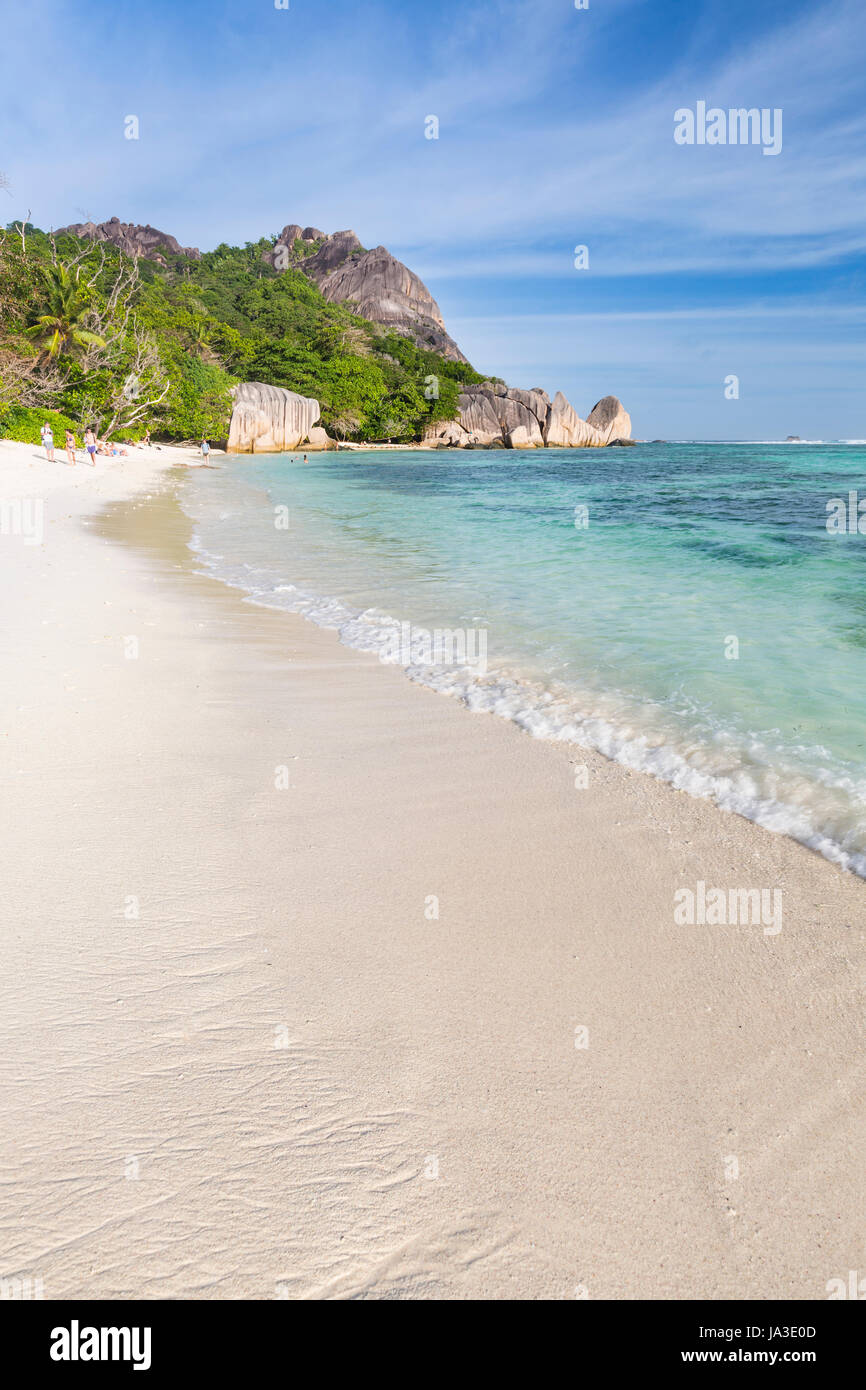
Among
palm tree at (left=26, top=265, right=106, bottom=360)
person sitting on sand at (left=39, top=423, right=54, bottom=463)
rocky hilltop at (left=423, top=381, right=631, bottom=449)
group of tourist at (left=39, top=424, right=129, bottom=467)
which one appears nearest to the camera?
person sitting on sand at (left=39, top=423, right=54, bottom=463)

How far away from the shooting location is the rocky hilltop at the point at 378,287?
343 ft

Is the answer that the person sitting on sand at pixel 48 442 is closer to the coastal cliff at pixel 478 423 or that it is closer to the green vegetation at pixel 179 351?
the green vegetation at pixel 179 351

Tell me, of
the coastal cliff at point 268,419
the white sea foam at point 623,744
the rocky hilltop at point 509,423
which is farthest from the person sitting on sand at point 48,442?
the rocky hilltop at point 509,423

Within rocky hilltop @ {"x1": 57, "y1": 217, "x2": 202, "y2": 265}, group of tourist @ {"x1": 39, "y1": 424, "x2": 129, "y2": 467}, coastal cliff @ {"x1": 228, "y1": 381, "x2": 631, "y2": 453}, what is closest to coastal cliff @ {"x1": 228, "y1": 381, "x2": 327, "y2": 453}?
coastal cliff @ {"x1": 228, "y1": 381, "x2": 631, "y2": 453}

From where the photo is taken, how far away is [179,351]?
53.5 meters

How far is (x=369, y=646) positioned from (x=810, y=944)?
16.6 ft

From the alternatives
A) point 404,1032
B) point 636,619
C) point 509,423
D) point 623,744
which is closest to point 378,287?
point 509,423

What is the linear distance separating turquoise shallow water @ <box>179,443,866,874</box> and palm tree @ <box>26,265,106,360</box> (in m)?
19.3

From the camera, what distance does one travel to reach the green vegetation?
3338cm

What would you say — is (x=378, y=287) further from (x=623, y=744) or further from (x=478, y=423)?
(x=623, y=744)

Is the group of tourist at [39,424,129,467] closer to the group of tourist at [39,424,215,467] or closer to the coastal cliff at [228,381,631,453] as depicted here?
the group of tourist at [39,424,215,467]

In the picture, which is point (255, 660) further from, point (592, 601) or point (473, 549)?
point (473, 549)

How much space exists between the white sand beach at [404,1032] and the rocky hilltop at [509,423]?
79.2 metres

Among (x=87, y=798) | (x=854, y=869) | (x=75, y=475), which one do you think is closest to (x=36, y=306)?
(x=75, y=475)
